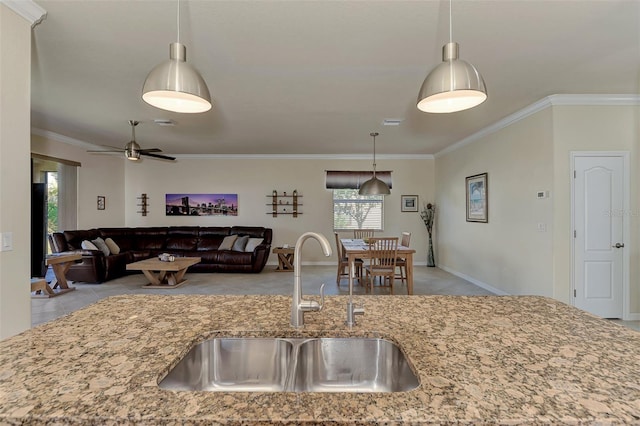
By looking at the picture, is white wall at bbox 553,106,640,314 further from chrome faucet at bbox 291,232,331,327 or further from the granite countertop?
chrome faucet at bbox 291,232,331,327

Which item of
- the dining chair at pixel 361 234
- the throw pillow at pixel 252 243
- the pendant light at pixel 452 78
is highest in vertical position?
the pendant light at pixel 452 78

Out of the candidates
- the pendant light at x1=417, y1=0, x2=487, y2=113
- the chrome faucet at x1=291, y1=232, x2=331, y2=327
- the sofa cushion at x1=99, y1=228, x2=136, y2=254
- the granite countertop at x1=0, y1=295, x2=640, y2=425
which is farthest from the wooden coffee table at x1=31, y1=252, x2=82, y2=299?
the pendant light at x1=417, y1=0, x2=487, y2=113

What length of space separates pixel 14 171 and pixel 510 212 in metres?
5.31

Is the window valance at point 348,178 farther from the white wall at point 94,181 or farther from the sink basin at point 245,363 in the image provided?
the sink basin at point 245,363

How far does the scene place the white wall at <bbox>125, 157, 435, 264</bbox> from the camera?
7.53 metres

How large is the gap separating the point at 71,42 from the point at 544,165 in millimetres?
4967

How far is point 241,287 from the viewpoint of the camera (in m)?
5.35

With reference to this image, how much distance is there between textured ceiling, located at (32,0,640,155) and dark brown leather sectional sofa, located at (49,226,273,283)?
2213mm

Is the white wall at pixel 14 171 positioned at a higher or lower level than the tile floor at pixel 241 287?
higher

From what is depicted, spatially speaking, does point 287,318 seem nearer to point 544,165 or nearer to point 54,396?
point 54,396

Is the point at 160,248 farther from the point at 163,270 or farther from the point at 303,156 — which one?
the point at 303,156

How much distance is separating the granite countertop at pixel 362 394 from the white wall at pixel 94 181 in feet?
19.6

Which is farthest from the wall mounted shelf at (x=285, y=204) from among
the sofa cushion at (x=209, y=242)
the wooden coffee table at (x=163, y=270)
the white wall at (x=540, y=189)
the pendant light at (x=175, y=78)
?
the pendant light at (x=175, y=78)

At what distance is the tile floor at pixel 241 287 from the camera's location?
4509 millimetres
